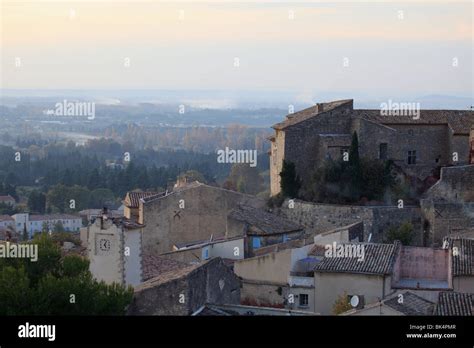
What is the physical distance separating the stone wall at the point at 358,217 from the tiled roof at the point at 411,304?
7.70 meters

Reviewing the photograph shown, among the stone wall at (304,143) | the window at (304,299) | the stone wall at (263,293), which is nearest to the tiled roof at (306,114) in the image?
the stone wall at (304,143)

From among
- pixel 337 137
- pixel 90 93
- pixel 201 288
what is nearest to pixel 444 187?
pixel 337 137

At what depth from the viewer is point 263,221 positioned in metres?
26.3

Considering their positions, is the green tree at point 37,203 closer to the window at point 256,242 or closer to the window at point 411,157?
the window at point 411,157

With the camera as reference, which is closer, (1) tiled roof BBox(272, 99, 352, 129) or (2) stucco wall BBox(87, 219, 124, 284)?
(2) stucco wall BBox(87, 219, 124, 284)

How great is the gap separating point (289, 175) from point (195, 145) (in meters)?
53.7

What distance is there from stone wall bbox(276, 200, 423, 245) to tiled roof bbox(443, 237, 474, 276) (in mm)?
4431

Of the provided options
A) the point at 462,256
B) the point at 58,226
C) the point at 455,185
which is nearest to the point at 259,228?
the point at 455,185

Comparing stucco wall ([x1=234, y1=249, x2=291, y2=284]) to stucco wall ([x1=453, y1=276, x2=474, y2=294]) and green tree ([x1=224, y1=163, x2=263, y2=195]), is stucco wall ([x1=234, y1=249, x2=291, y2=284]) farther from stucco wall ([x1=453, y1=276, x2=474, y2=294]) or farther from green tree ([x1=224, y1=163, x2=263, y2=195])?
green tree ([x1=224, y1=163, x2=263, y2=195])

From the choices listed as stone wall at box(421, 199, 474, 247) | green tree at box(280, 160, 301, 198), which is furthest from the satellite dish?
green tree at box(280, 160, 301, 198)

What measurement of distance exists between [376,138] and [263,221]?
4.32 m

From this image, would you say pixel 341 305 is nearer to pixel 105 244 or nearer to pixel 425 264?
pixel 425 264

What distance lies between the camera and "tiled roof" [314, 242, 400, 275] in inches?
794

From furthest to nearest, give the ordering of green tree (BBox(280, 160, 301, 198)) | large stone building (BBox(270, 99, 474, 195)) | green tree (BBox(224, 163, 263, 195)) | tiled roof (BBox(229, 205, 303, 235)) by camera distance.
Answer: green tree (BBox(224, 163, 263, 195)), large stone building (BBox(270, 99, 474, 195)), green tree (BBox(280, 160, 301, 198)), tiled roof (BBox(229, 205, 303, 235))
